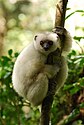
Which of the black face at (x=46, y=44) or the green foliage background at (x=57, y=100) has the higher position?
the black face at (x=46, y=44)

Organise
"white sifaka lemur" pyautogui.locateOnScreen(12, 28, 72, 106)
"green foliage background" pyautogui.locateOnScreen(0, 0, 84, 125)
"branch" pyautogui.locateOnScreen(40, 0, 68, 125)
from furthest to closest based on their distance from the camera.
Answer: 1. "green foliage background" pyautogui.locateOnScreen(0, 0, 84, 125)
2. "white sifaka lemur" pyautogui.locateOnScreen(12, 28, 72, 106)
3. "branch" pyautogui.locateOnScreen(40, 0, 68, 125)

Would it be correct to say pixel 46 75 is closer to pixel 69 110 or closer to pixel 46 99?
pixel 46 99

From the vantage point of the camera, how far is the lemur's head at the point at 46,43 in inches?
152

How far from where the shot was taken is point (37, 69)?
13.6 ft

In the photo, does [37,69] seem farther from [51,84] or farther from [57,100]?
[57,100]

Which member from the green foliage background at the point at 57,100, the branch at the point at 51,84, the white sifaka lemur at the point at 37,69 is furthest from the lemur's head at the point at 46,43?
the green foliage background at the point at 57,100

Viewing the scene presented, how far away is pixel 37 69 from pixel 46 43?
0.32 metres

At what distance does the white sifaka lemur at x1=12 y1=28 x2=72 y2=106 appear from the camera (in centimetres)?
400

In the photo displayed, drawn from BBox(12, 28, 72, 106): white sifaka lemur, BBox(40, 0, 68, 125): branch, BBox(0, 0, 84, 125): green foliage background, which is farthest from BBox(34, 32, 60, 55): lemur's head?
BBox(0, 0, 84, 125): green foliage background

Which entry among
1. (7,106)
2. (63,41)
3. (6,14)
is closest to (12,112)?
(7,106)

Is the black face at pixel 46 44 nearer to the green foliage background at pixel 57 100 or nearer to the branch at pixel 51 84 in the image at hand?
the branch at pixel 51 84

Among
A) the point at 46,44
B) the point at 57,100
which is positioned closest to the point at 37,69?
the point at 46,44

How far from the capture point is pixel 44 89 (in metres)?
3.93

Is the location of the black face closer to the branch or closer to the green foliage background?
the branch
